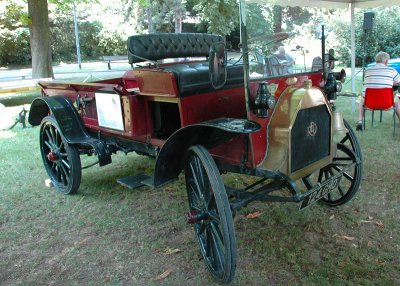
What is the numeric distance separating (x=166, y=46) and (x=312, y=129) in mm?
2173

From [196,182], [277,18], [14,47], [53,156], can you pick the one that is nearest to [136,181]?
[196,182]

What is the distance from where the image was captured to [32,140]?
20.0 ft

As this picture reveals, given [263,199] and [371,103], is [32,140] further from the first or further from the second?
[371,103]

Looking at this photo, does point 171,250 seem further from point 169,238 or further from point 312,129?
point 312,129

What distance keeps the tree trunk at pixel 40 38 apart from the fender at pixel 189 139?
377 inches

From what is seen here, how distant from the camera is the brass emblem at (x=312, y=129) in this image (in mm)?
2534

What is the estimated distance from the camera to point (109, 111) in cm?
327

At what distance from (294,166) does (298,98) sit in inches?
17.8

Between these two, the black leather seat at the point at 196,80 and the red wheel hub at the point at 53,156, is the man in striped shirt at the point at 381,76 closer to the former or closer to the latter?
the black leather seat at the point at 196,80

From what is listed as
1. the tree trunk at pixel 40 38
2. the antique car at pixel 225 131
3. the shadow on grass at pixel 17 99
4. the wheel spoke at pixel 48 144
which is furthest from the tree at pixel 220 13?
the antique car at pixel 225 131

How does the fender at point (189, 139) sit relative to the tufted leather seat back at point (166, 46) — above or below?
below

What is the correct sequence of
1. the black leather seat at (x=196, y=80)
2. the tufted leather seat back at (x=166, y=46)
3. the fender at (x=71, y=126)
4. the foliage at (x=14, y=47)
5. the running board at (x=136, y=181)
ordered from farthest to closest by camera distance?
the foliage at (x=14, y=47) < the tufted leather seat back at (x=166, y=46) < the fender at (x=71, y=126) < the running board at (x=136, y=181) < the black leather seat at (x=196, y=80)

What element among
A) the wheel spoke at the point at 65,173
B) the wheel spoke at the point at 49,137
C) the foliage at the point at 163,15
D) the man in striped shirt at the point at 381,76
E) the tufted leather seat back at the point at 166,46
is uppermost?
the foliage at the point at 163,15

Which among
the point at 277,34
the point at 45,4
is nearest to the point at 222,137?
the point at 277,34
